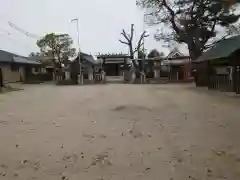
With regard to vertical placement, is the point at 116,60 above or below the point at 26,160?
above

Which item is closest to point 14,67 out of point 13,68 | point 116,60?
point 13,68

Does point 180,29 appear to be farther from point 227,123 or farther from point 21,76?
point 227,123

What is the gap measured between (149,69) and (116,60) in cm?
552

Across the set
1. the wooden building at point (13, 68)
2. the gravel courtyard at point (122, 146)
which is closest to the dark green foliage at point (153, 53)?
the wooden building at point (13, 68)

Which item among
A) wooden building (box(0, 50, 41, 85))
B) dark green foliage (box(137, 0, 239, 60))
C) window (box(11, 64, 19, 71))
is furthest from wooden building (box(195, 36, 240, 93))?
window (box(11, 64, 19, 71))

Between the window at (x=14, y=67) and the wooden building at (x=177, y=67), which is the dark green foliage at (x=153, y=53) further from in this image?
the window at (x=14, y=67)

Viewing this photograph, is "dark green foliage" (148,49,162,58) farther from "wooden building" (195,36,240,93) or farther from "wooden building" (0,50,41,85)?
"wooden building" (195,36,240,93)

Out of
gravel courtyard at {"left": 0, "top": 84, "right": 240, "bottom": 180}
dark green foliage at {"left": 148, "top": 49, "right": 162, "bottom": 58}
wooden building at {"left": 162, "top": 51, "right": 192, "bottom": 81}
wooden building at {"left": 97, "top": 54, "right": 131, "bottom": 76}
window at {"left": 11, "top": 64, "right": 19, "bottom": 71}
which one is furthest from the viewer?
dark green foliage at {"left": 148, "top": 49, "right": 162, "bottom": 58}

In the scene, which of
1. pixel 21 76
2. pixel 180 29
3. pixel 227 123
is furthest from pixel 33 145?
pixel 21 76

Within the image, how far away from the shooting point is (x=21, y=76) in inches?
1718

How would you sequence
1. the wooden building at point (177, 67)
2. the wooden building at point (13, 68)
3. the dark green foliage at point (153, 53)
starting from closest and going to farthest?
the wooden building at point (13, 68)
the wooden building at point (177, 67)
the dark green foliage at point (153, 53)

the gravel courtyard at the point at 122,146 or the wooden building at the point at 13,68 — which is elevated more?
the wooden building at the point at 13,68

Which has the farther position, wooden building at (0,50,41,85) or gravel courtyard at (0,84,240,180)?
wooden building at (0,50,41,85)

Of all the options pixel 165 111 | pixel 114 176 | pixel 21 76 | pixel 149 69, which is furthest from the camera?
pixel 149 69
